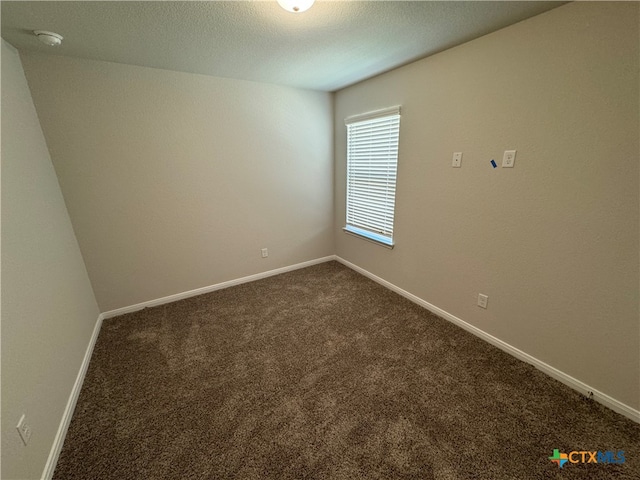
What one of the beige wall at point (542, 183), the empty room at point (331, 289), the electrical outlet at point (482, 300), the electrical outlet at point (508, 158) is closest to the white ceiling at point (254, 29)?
the empty room at point (331, 289)

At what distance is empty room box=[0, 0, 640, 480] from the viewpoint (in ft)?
4.19

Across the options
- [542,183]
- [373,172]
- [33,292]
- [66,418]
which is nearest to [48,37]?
[33,292]

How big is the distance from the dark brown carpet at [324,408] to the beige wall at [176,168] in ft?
2.22

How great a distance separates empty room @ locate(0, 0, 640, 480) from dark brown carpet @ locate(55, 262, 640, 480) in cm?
1

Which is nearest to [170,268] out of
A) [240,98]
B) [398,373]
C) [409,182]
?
[240,98]

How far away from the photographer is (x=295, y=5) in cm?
128

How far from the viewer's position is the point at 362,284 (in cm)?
301

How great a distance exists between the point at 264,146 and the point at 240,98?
1.66ft

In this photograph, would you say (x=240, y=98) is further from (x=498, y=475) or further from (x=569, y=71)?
(x=498, y=475)

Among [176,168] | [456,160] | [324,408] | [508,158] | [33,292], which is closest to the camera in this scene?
[33,292]

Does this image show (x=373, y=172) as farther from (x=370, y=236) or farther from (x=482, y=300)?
(x=482, y=300)

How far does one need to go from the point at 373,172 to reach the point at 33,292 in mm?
2769

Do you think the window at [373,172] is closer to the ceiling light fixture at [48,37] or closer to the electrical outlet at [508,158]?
the electrical outlet at [508,158]

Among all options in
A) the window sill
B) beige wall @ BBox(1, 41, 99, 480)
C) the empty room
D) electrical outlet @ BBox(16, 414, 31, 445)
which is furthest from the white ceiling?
electrical outlet @ BBox(16, 414, 31, 445)
